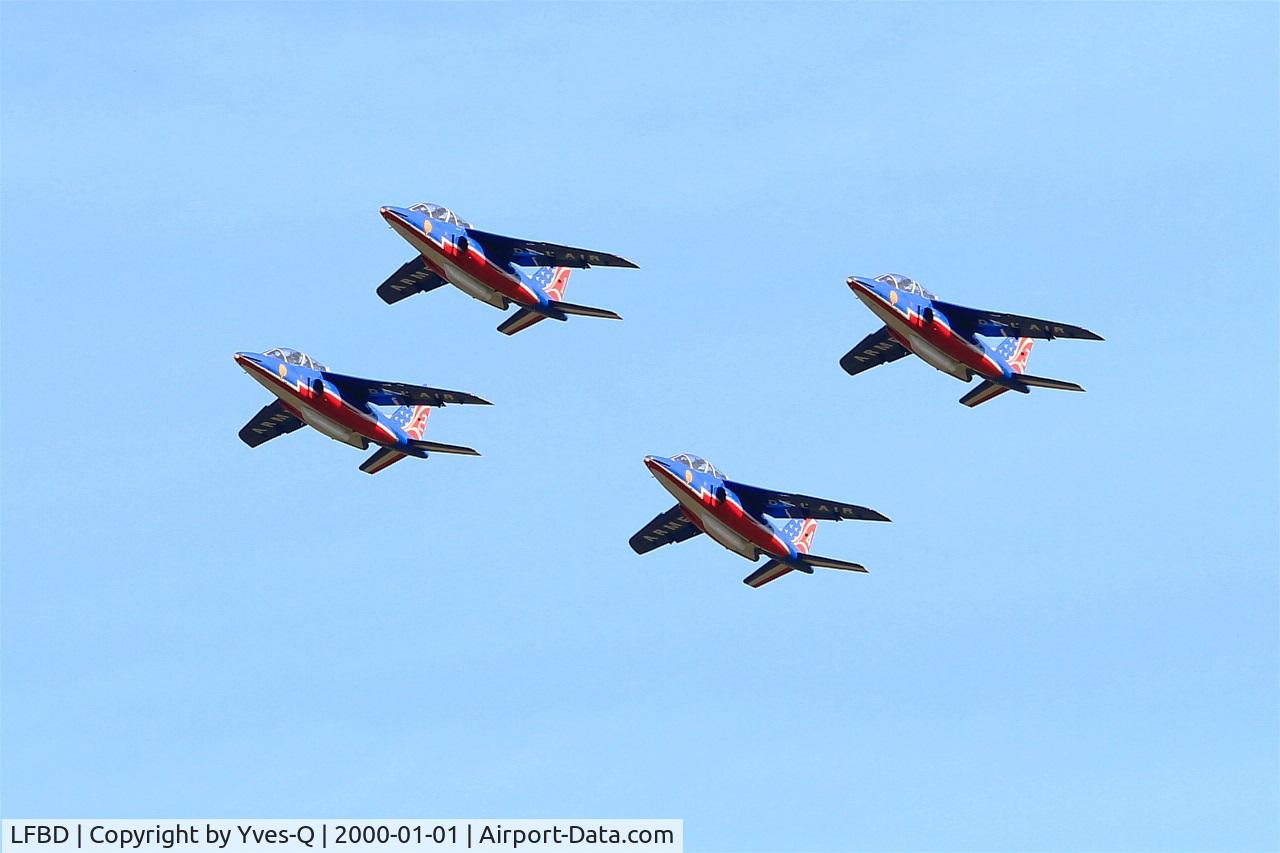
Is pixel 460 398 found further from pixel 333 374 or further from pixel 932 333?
pixel 932 333

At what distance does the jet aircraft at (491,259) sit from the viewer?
108750mm

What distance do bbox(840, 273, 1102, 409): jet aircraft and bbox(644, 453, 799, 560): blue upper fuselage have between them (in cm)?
1029

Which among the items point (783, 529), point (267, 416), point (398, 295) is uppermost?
point (398, 295)

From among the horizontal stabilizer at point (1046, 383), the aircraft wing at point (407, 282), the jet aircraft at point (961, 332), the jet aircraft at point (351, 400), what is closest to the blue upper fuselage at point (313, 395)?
the jet aircraft at point (351, 400)

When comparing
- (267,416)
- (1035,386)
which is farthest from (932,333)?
(267,416)

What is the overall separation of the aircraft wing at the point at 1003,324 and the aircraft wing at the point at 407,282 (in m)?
24.4

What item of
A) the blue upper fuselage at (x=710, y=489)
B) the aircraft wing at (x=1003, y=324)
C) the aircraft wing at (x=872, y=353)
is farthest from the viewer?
the aircraft wing at (x=872, y=353)

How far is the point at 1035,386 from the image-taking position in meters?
110

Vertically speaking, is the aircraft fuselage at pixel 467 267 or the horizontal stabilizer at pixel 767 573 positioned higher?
the aircraft fuselage at pixel 467 267

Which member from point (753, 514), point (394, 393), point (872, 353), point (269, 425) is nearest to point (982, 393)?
point (872, 353)

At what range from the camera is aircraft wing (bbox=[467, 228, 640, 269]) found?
361 feet

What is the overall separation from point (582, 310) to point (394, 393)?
30.0 feet

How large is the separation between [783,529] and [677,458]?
6.52 meters

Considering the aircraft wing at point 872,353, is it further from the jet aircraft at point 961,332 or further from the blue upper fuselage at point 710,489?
the blue upper fuselage at point 710,489
